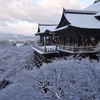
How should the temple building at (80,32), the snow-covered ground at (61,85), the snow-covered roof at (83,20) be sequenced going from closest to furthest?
the snow-covered ground at (61,85) < the temple building at (80,32) < the snow-covered roof at (83,20)

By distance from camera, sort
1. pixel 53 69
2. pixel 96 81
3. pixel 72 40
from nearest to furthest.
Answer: pixel 96 81 < pixel 53 69 < pixel 72 40

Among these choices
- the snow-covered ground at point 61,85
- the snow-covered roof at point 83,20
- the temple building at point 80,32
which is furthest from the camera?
the snow-covered roof at point 83,20

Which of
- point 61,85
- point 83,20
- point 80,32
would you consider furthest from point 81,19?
point 61,85

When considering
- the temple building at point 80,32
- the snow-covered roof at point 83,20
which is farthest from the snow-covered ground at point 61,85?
the snow-covered roof at point 83,20

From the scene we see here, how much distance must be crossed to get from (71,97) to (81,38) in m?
14.1

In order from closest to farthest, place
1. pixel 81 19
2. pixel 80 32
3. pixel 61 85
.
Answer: pixel 61 85, pixel 80 32, pixel 81 19

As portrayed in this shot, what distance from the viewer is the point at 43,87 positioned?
528 inches

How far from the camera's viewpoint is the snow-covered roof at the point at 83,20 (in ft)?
69.5

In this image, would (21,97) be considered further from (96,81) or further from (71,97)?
(96,81)

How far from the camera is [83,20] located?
22703 millimetres

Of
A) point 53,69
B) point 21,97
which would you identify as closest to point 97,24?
point 53,69

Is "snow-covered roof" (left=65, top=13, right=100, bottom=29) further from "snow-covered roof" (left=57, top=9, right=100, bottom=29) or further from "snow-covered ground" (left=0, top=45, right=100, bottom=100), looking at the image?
"snow-covered ground" (left=0, top=45, right=100, bottom=100)

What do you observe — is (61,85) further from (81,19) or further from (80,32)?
(81,19)

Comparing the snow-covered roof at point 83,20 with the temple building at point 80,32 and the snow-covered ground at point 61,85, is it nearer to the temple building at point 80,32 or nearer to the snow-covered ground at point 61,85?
the temple building at point 80,32
